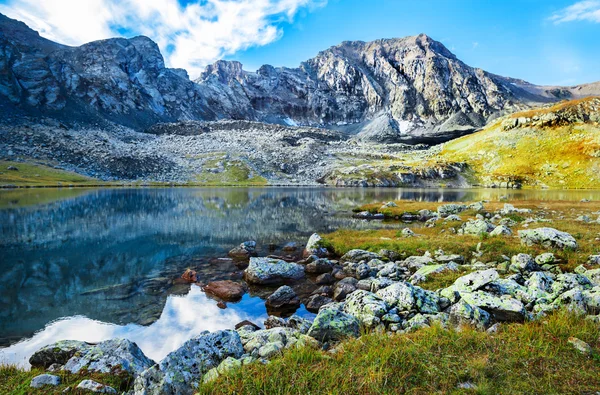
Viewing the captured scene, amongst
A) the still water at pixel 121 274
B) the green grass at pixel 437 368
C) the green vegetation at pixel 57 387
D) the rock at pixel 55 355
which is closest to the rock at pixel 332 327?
the green grass at pixel 437 368

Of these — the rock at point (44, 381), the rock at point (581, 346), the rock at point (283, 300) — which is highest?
the rock at point (581, 346)

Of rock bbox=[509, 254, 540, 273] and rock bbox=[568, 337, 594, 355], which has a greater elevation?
rock bbox=[568, 337, 594, 355]

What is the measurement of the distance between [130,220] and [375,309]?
43.8 metres

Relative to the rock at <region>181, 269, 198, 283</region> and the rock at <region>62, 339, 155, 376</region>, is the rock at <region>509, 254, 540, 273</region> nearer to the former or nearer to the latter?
the rock at <region>62, 339, 155, 376</region>

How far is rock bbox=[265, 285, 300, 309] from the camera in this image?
1706 centimetres

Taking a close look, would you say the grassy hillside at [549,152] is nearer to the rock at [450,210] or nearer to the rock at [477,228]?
the rock at [450,210]

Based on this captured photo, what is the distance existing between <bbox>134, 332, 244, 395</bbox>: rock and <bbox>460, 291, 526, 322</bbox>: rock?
864cm

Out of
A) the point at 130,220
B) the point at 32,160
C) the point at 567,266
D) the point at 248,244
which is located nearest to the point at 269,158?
the point at 32,160

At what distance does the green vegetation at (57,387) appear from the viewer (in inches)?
287

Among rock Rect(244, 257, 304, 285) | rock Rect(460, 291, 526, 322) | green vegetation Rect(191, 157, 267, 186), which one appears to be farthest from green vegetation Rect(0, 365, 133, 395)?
green vegetation Rect(191, 157, 267, 186)

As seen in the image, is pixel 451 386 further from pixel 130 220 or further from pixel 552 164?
pixel 552 164

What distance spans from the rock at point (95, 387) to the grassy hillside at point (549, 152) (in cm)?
18498

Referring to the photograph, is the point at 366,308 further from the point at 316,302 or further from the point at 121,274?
the point at 121,274

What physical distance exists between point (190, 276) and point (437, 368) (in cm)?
1874
